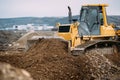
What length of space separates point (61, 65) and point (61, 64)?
88 mm

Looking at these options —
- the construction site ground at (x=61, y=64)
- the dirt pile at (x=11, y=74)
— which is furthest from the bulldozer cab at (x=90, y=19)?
the dirt pile at (x=11, y=74)

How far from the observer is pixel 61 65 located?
8.97 m

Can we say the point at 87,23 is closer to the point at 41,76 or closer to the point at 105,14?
the point at 105,14

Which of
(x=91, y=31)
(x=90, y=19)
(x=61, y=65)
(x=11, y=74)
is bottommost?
(x=61, y=65)

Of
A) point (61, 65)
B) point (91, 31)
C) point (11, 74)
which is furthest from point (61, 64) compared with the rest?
point (11, 74)

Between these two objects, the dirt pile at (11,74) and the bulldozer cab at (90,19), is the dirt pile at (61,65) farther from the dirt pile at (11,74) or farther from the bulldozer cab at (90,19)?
the dirt pile at (11,74)

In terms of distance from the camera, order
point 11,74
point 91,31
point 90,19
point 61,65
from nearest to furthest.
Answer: point 11,74 < point 61,65 < point 90,19 < point 91,31

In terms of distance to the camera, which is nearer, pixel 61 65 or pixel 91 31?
pixel 61 65

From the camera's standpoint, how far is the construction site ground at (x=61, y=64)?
8.44 m

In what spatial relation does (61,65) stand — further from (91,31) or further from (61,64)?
(91,31)

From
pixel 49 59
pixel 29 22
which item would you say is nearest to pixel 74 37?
pixel 49 59

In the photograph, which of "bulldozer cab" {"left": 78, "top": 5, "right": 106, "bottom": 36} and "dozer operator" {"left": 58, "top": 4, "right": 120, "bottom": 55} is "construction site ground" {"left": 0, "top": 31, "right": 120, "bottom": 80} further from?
"bulldozer cab" {"left": 78, "top": 5, "right": 106, "bottom": 36}

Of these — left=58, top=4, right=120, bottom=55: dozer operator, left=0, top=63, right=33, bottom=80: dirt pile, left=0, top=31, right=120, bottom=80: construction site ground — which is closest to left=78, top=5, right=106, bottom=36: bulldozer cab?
left=58, top=4, right=120, bottom=55: dozer operator

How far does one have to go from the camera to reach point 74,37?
11.9 metres
